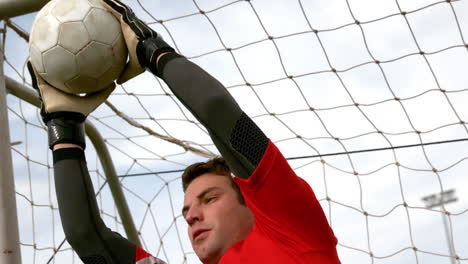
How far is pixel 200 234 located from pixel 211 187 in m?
0.15

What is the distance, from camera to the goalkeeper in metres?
1.24

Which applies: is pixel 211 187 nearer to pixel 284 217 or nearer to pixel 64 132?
pixel 284 217

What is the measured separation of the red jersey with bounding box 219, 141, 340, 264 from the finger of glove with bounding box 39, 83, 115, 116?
0.70m

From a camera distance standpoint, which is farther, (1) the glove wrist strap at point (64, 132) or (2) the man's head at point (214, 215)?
(1) the glove wrist strap at point (64, 132)

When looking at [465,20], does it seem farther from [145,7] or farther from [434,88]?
[145,7]

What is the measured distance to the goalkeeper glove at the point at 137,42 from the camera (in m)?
1.48

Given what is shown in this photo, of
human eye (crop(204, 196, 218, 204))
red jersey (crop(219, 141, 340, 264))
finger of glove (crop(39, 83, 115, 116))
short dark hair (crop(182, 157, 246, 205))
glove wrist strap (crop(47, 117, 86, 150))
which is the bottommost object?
red jersey (crop(219, 141, 340, 264))

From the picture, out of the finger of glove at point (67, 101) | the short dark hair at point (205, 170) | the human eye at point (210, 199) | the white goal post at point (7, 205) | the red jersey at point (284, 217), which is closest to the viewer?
the red jersey at point (284, 217)

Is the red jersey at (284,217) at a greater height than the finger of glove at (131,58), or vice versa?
the finger of glove at (131,58)

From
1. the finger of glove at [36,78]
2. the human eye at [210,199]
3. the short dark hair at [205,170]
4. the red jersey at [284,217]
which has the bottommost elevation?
the red jersey at [284,217]

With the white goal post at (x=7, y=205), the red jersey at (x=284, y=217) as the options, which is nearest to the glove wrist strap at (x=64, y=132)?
the red jersey at (x=284, y=217)

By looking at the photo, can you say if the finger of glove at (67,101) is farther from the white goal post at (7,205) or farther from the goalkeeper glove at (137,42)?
the white goal post at (7,205)

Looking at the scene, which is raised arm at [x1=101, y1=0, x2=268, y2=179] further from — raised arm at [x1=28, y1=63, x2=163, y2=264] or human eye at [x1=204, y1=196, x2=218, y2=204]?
raised arm at [x1=28, y1=63, x2=163, y2=264]

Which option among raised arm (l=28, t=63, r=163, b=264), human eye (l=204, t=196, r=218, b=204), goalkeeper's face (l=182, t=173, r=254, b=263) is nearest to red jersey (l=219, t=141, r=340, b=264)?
goalkeeper's face (l=182, t=173, r=254, b=263)
